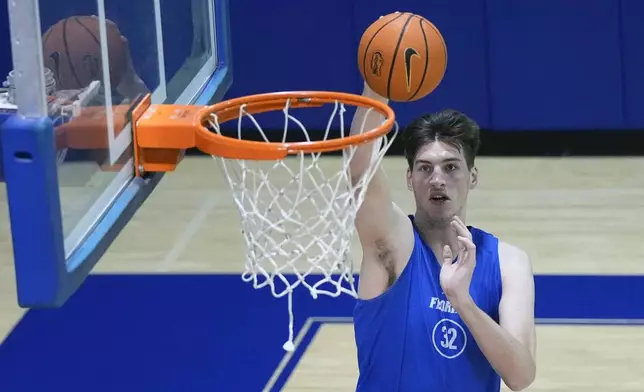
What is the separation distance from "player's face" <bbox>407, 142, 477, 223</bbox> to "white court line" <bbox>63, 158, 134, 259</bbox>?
0.85m

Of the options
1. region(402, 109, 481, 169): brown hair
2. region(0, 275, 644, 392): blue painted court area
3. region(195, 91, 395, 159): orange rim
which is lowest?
region(0, 275, 644, 392): blue painted court area

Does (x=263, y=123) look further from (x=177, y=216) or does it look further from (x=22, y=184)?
(x=22, y=184)

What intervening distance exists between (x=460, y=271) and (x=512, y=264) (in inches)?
14.0

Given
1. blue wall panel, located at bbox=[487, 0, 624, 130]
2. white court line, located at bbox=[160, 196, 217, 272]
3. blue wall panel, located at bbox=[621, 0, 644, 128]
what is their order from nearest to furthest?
white court line, located at bbox=[160, 196, 217, 272], blue wall panel, located at bbox=[621, 0, 644, 128], blue wall panel, located at bbox=[487, 0, 624, 130]

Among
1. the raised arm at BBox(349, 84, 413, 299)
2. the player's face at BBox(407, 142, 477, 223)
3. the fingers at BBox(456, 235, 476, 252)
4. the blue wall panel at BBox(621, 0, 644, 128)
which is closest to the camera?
the fingers at BBox(456, 235, 476, 252)

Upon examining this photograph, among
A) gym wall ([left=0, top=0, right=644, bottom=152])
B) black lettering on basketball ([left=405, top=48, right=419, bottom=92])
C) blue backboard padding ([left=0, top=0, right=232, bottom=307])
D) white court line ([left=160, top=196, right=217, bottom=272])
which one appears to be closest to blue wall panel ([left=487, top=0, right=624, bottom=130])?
gym wall ([left=0, top=0, right=644, bottom=152])

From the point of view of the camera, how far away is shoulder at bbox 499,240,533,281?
3.77 meters

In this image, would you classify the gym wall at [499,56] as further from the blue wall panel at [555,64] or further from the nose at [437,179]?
the nose at [437,179]

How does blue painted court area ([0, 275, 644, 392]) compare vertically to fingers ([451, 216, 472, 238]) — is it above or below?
below

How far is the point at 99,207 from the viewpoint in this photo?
134 inches

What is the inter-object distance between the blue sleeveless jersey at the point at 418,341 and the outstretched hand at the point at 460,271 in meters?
0.18

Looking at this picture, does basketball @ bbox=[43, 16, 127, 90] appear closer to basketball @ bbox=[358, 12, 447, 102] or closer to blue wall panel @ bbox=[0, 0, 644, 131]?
basketball @ bbox=[358, 12, 447, 102]

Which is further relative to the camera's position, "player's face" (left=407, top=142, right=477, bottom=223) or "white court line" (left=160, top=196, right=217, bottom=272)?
"white court line" (left=160, top=196, right=217, bottom=272)

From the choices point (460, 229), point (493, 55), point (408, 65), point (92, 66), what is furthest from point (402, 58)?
point (493, 55)
